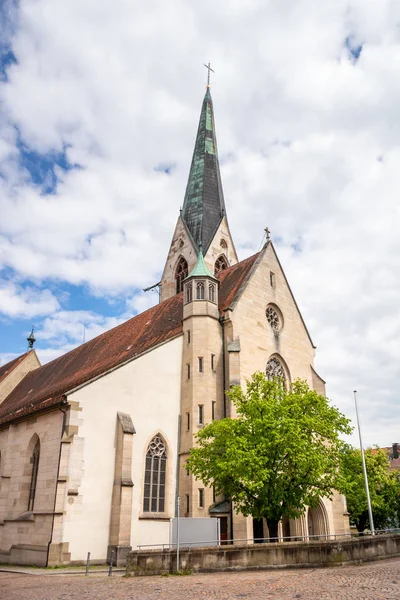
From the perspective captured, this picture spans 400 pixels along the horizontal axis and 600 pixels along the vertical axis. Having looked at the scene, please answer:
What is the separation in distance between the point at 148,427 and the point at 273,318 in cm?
925

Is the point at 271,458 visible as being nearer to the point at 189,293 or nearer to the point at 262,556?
the point at 262,556

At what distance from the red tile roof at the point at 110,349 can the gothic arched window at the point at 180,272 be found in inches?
214

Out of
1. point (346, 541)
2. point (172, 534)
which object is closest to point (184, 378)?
point (172, 534)

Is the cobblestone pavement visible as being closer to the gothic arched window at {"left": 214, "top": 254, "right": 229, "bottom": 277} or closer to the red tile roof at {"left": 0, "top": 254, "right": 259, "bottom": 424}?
the red tile roof at {"left": 0, "top": 254, "right": 259, "bottom": 424}

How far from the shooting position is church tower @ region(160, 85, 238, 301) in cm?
3697

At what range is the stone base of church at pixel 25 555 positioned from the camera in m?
18.3

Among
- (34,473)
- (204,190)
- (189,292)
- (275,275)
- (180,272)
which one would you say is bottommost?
(34,473)

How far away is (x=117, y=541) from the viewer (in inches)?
731

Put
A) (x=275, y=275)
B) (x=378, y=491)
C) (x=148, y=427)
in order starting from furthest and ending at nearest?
(x=378, y=491), (x=275, y=275), (x=148, y=427)

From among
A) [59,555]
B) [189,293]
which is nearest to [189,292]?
[189,293]

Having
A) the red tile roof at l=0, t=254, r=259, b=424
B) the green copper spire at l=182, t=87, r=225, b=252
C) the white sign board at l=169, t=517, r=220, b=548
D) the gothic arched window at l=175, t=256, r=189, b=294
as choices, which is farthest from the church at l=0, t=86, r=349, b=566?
the green copper spire at l=182, t=87, r=225, b=252

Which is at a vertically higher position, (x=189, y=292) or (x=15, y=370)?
(x=15, y=370)

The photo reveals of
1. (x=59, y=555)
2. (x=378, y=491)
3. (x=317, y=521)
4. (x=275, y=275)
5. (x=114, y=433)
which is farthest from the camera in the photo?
(x=378, y=491)

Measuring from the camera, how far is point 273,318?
27.0m
